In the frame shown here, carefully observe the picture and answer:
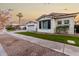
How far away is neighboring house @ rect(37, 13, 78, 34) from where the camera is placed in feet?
8.30

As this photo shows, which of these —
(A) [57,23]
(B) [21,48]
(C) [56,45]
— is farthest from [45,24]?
(B) [21,48]

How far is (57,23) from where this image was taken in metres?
2.59

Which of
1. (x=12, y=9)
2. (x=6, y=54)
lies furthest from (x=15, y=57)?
(x=12, y=9)

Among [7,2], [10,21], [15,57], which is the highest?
[7,2]

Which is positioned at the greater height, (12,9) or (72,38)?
(12,9)

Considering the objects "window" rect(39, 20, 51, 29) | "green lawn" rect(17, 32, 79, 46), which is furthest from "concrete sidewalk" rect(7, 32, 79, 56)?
"window" rect(39, 20, 51, 29)

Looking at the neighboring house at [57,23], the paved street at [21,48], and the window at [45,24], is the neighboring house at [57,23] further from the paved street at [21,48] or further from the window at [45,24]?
the paved street at [21,48]

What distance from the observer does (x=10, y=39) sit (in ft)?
8.77

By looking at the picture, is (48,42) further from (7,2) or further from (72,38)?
(7,2)

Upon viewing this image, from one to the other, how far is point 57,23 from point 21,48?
0.52m

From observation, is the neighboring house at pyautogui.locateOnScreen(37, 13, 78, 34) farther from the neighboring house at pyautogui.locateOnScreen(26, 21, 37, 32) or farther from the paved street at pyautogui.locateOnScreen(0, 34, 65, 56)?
the paved street at pyautogui.locateOnScreen(0, 34, 65, 56)

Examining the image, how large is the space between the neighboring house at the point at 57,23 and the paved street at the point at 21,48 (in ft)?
0.75

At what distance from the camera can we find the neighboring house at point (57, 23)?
253cm

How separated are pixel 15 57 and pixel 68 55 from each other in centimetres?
62
